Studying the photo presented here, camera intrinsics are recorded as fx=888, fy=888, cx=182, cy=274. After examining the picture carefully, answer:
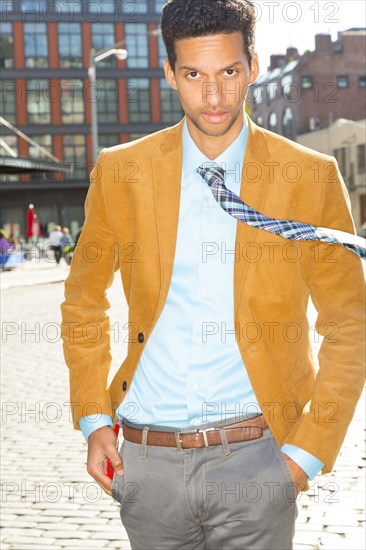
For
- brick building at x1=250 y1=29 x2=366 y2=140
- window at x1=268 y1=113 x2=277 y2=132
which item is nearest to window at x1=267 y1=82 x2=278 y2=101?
window at x1=268 y1=113 x2=277 y2=132

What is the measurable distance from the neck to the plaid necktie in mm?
85

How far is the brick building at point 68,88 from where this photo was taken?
7144 cm

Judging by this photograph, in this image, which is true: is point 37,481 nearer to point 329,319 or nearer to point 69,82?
point 329,319

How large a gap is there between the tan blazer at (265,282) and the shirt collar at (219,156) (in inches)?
1.0

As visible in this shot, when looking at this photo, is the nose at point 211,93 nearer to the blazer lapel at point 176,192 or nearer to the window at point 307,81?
the blazer lapel at point 176,192

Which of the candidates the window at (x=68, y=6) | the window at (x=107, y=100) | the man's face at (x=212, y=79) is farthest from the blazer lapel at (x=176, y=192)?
the window at (x=68, y=6)

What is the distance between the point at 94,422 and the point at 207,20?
115 cm

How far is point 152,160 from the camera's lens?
8.38 feet

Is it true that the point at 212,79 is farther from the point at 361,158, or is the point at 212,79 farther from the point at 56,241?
the point at 361,158

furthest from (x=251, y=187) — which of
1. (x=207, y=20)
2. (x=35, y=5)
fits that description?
(x=35, y=5)

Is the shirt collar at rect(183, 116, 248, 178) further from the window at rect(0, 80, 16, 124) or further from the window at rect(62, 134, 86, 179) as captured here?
the window at rect(0, 80, 16, 124)

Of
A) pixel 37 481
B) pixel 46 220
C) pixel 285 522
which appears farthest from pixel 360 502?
pixel 46 220

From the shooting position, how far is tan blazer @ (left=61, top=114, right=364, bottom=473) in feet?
7.84

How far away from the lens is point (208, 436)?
2340 mm
